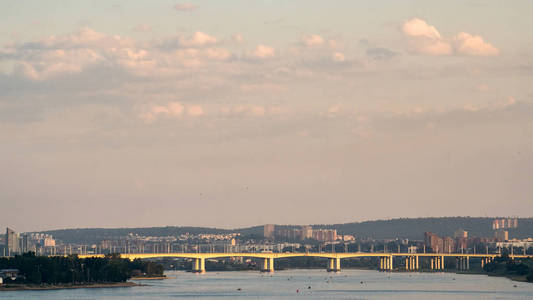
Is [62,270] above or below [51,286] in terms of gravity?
above

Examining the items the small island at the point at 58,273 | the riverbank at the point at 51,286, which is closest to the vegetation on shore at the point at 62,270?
the small island at the point at 58,273

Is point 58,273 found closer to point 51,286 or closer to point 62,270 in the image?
point 62,270

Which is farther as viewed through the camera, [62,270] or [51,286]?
[62,270]

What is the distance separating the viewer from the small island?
153 m

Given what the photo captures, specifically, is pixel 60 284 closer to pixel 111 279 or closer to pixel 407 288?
pixel 111 279

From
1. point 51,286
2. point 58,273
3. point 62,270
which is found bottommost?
point 51,286

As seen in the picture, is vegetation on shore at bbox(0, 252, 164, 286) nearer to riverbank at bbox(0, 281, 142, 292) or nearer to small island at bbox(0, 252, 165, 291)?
small island at bbox(0, 252, 165, 291)

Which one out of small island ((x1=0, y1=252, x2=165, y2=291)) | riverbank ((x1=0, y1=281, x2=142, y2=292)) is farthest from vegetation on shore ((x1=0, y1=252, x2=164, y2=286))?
riverbank ((x1=0, y1=281, x2=142, y2=292))

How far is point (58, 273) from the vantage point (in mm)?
154125

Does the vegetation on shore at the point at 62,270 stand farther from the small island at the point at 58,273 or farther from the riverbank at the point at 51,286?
the riverbank at the point at 51,286

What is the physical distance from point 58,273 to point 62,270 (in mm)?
2019

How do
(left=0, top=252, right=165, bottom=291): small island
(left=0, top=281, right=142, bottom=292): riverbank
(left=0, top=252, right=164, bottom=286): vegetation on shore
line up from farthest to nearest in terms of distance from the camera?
(left=0, top=252, right=164, bottom=286): vegetation on shore → (left=0, top=252, right=165, bottom=291): small island → (left=0, top=281, right=142, bottom=292): riverbank

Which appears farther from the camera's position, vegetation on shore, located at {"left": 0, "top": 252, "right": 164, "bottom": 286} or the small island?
vegetation on shore, located at {"left": 0, "top": 252, "right": 164, "bottom": 286}

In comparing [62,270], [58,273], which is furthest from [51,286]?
[62,270]
